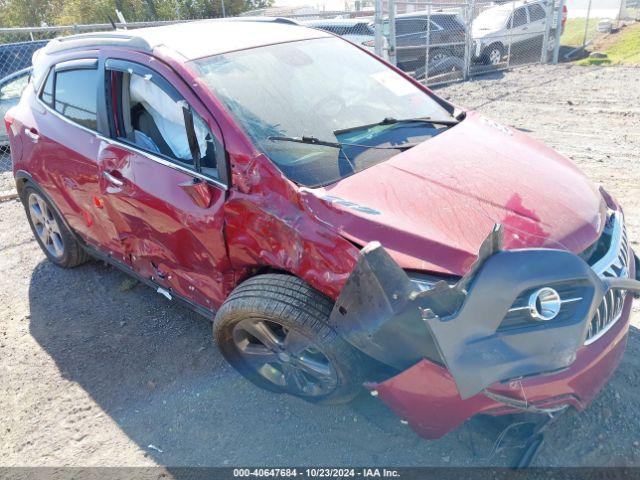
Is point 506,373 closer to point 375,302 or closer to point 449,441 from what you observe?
point 375,302

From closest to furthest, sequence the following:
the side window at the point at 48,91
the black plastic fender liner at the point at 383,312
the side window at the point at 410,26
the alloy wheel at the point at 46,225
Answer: the black plastic fender liner at the point at 383,312, the side window at the point at 48,91, the alloy wheel at the point at 46,225, the side window at the point at 410,26

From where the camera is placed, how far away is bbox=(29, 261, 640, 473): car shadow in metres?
2.53

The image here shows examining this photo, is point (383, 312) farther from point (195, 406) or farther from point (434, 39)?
point (434, 39)

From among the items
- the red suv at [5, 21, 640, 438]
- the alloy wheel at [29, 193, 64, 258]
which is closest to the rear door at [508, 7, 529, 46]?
the red suv at [5, 21, 640, 438]

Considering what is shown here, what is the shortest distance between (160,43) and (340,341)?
2000 millimetres

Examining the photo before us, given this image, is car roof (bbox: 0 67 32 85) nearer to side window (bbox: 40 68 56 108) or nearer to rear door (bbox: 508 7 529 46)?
side window (bbox: 40 68 56 108)

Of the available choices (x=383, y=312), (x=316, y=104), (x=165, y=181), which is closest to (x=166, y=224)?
(x=165, y=181)

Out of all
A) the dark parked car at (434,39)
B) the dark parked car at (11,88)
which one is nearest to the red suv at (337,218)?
the dark parked car at (11,88)

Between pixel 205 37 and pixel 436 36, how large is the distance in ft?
34.1

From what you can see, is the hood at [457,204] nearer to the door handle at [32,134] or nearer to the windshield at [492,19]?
the door handle at [32,134]

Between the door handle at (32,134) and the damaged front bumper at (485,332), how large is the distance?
9.74ft

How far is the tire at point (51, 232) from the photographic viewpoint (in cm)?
420

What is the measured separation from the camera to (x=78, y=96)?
3604mm

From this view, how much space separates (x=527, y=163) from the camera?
2.85 meters
